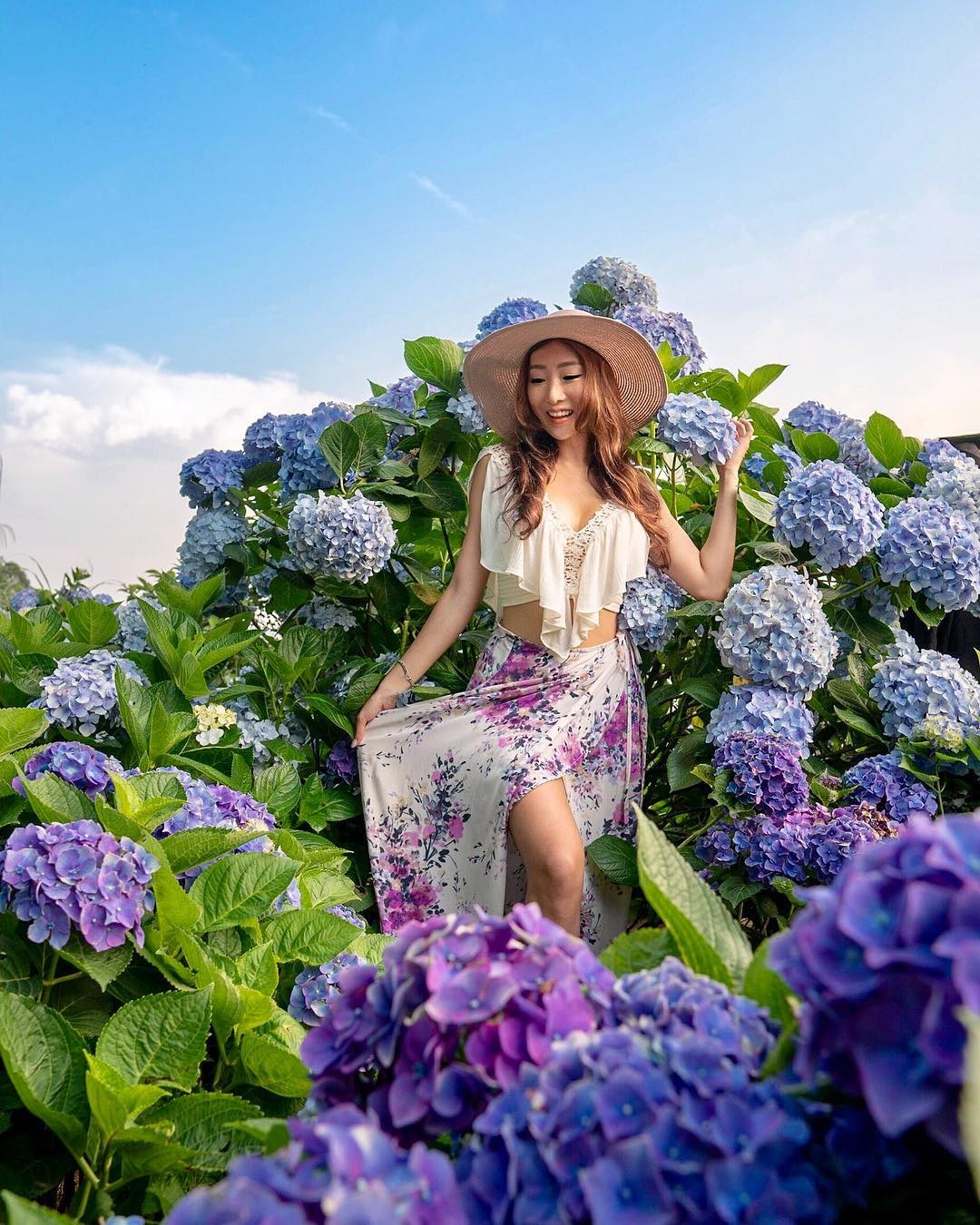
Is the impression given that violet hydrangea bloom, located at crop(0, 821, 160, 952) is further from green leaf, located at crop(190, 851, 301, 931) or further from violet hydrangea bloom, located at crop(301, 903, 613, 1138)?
violet hydrangea bloom, located at crop(301, 903, 613, 1138)

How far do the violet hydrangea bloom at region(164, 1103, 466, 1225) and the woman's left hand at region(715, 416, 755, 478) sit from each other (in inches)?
106

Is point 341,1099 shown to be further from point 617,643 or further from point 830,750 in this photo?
point 830,750

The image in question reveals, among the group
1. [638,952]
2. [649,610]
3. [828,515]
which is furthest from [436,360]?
[638,952]

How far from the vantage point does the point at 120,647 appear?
3436 mm

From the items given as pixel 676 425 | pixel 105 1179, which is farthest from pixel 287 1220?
pixel 676 425

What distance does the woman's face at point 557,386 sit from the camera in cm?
303

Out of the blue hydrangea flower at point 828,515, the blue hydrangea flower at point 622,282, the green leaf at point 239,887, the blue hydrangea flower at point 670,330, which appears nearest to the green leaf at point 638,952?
the green leaf at point 239,887

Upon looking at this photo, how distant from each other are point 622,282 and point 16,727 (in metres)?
2.84

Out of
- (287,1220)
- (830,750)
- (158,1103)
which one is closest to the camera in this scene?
(287,1220)

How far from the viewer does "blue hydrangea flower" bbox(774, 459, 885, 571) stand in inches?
115

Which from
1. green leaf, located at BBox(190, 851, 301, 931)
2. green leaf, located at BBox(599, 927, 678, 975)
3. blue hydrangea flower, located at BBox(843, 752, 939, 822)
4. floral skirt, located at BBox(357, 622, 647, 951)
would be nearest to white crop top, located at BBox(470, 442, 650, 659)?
floral skirt, located at BBox(357, 622, 647, 951)

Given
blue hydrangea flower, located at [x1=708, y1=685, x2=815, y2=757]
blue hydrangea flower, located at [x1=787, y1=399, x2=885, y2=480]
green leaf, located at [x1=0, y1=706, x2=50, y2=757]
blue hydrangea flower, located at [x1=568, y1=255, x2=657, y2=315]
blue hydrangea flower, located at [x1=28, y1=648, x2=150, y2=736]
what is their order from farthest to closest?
blue hydrangea flower, located at [x1=568, y1=255, x2=657, y2=315] → blue hydrangea flower, located at [x1=787, y1=399, x2=885, y2=480] → blue hydrangea flower, located at [x1=708, y1=685, x2=815, y2=757] → blue hydrangea flower, located at [x1=28, y1=648, x2=150, y2=736] → green leaf, located at [x1=0, y1=706, x2=50, y2=757]

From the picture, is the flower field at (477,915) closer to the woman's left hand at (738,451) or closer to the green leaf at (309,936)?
the green leaf at (309,936)

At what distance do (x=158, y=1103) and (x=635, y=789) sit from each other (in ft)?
6.23
